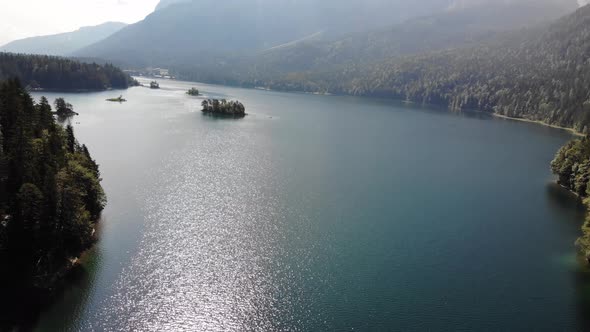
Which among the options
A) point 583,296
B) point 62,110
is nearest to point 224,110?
point 62,110

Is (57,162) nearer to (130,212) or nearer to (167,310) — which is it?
(130,212)

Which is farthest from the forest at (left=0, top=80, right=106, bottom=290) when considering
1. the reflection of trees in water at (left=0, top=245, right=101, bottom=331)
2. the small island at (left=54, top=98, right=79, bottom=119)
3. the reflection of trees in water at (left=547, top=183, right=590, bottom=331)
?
the small island at (left=54, top=98, right=79, bottom=119)

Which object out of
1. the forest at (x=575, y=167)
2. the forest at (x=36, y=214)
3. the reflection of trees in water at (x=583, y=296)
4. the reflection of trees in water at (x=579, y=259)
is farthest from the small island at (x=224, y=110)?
the reflection of trees in water at (x=583, y=296)

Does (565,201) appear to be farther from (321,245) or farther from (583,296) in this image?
(321,245)

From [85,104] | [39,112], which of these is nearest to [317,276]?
[39,112]

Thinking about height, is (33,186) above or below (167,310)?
above

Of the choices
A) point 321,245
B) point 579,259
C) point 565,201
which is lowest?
point 321,245

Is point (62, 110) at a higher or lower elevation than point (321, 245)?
higher
